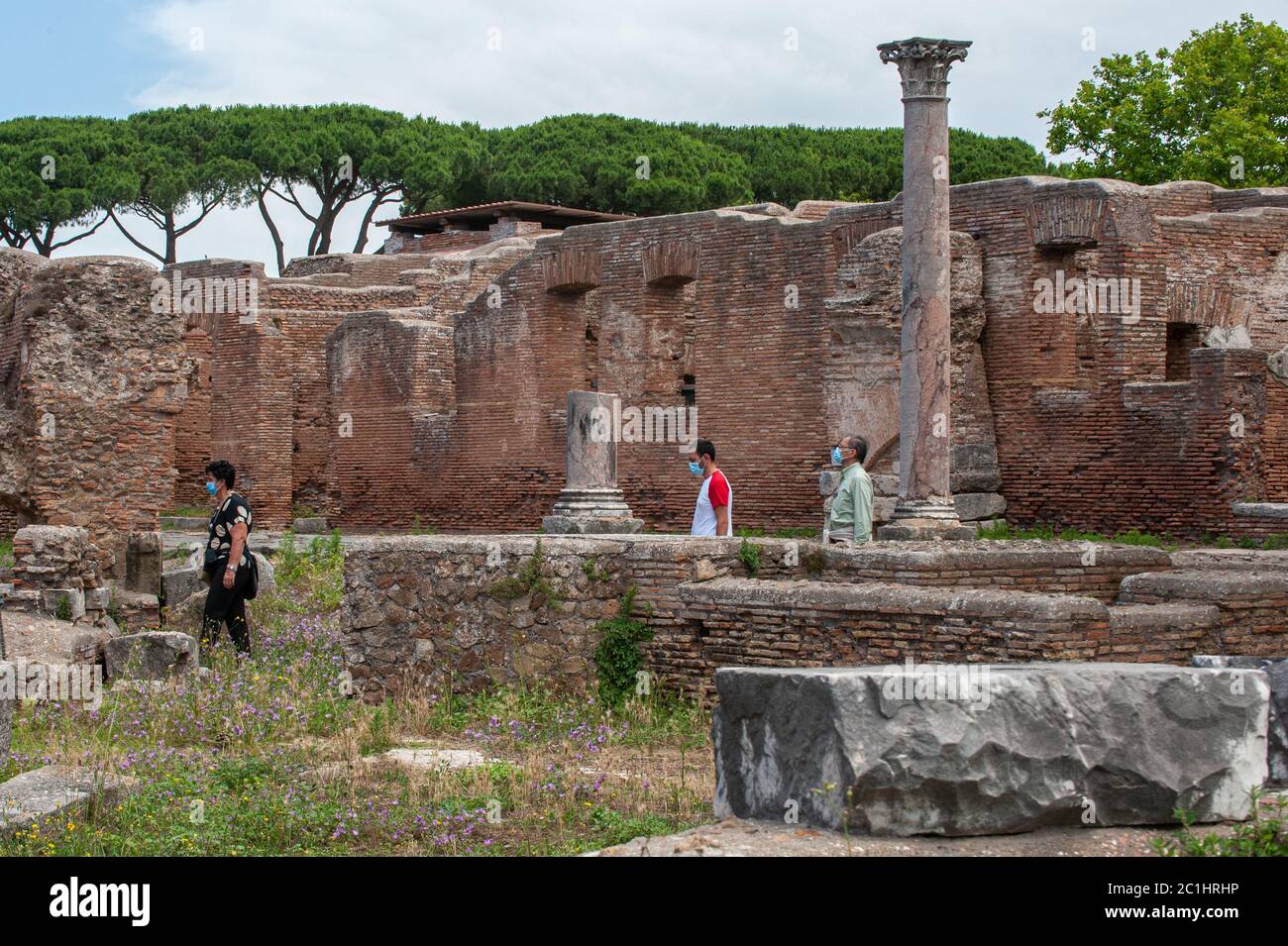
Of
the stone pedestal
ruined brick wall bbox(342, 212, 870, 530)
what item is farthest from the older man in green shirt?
ruined brick wall bbox(342, 212, 870, 530)

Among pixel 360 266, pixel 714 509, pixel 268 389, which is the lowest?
pixel 714 509

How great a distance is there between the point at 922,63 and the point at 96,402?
814cm

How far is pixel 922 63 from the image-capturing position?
15.9 metres

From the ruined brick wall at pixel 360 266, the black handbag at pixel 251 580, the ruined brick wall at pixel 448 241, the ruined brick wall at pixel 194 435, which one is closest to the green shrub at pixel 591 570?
the black handbag at pixel 251 580

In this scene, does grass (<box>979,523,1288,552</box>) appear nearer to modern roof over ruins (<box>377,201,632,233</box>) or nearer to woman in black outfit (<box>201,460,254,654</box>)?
woman in black outfit (<box>201,460,254,654</box>)

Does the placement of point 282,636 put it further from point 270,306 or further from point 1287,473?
point 270,306

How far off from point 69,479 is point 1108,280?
34.9 ft

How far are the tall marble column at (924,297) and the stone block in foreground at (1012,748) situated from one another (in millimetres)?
10431

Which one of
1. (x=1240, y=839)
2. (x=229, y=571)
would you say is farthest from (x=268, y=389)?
(x=1240, y=839)

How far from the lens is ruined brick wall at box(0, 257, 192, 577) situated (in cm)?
1394

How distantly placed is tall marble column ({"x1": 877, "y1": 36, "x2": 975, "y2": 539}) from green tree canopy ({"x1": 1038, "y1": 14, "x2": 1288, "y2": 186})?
17.0 metres

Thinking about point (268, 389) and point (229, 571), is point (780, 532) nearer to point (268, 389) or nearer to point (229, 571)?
point (229, 571)

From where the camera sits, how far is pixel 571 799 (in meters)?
7.20
